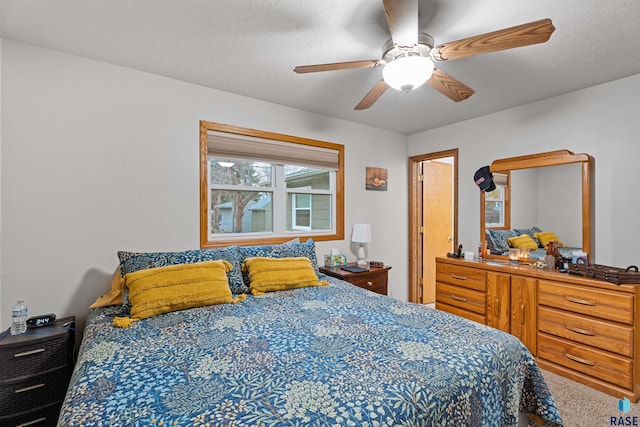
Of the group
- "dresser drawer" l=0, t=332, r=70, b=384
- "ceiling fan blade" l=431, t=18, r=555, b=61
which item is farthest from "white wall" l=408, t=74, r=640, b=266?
"dresser drawer" l=0, t=332, r=70, b=384

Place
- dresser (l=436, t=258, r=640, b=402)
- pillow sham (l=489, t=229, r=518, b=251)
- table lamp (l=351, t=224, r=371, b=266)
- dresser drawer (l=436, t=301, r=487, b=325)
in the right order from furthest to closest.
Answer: table lamp (l=351, t=224, r=371, b=266) → pillow sham (l=489, t=229, r=518, b=251) → dresser drawer (l=436, t=301, r=487, b=325) → dresser (l=436, t=258, r=640, b=402)

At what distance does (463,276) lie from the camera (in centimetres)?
322

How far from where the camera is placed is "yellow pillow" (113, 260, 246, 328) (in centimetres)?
182

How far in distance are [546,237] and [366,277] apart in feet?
6.06

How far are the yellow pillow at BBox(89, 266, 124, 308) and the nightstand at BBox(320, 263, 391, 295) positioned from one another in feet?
6.17

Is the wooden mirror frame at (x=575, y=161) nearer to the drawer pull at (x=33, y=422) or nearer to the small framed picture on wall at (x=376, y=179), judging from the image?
the small framed picture on wall at (x=376, y=179)

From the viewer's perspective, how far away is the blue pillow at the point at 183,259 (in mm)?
2072

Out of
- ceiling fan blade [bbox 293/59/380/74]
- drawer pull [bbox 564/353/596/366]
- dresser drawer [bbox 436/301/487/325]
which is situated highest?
ceiling fan blade [bbox 293/59/380/74]

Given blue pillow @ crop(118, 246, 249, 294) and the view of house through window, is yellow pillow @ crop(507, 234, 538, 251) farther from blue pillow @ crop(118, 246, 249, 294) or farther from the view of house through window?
blue pillow @ crop(118, 246, 249, 294)

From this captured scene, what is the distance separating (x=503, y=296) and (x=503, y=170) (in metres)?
1.38

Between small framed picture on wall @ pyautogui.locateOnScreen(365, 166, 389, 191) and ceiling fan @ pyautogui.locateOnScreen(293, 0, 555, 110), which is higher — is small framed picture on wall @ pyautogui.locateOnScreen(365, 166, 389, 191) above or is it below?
below

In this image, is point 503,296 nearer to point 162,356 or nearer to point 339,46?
point 339,46

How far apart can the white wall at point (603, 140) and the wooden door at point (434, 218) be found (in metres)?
1.20

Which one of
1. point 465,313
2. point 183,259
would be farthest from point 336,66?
point 465,313
